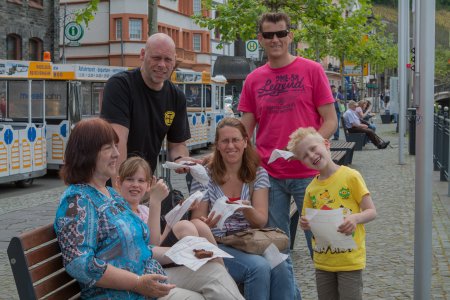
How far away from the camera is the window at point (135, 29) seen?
5459cm

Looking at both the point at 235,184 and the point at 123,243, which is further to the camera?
the point at 235,184

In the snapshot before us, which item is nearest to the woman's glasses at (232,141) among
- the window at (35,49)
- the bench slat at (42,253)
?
the bench slat at (42,253)

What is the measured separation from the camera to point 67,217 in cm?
363

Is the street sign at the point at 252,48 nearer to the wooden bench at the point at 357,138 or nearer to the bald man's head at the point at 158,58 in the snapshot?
the wooden bench at the point at 357,138

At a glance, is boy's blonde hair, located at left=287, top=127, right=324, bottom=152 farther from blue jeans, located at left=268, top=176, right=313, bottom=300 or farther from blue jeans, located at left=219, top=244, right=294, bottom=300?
blue jeans, located at left=268, top=176, right=313, bottom=300

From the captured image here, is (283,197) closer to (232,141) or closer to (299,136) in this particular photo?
(232,141)

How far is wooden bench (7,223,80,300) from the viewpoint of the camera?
11.4ft

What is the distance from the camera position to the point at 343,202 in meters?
4.93

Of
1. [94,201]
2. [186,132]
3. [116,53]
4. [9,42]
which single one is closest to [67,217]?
[94,201]

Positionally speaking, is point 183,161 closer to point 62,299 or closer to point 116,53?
point 62,299

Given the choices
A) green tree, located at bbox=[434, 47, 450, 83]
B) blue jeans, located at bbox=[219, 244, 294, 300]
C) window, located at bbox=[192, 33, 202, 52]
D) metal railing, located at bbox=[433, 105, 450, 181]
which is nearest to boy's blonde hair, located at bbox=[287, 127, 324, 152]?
blue jeans, located at bbox=[219, 244, 294, 300]

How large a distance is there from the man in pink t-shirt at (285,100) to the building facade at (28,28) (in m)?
29.7

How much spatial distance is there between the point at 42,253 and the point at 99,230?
0.82 feet

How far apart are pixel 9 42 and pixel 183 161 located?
31.7m
